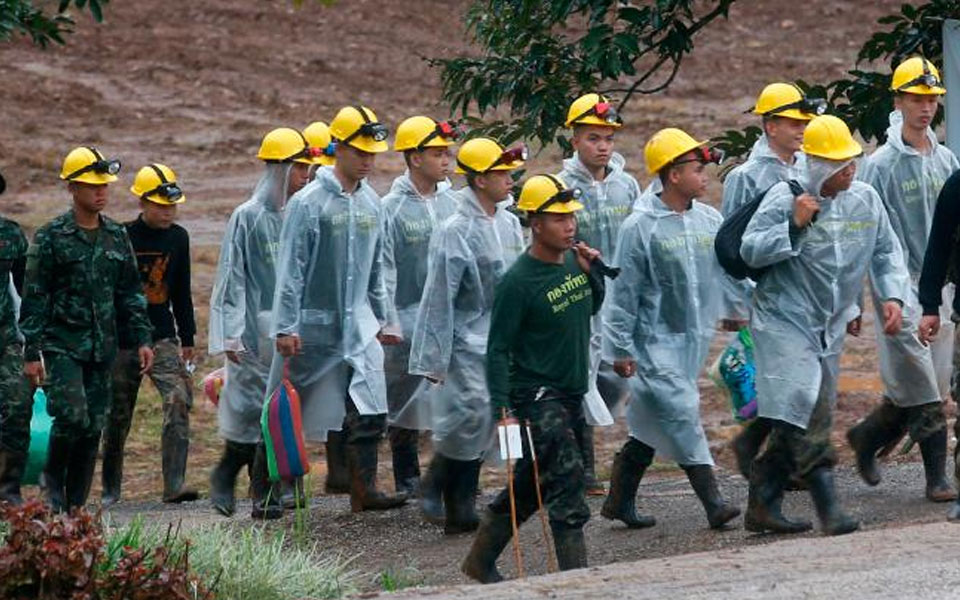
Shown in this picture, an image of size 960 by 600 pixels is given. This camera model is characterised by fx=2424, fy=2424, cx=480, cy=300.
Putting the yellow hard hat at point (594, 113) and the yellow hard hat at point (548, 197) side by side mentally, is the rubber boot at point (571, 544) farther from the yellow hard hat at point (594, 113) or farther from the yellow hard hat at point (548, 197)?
the yellow hard hat at point (594, 113)

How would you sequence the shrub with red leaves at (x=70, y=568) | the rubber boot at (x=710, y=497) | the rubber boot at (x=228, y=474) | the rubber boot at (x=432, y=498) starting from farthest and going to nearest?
the rubber boot at (x=228, y=474)
the rubber boot at (x=432, y=498)
the rubber boot at (x=710, y=497)
the shrub with red leaves at (x=70, y=568)

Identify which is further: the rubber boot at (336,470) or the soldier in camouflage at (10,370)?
the rubber boot at (336,470)

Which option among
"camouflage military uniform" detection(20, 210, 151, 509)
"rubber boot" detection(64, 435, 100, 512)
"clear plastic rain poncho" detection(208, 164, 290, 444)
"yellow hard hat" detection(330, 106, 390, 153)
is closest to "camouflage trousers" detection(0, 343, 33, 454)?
"camouflage military uniform" detection(20, 210, 151, 509)

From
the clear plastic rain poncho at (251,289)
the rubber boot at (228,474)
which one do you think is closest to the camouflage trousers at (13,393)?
the clear plastic rain poncho at (251,289)

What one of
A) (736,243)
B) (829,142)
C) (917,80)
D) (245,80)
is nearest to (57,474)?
(736,243)

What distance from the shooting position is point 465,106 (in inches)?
580

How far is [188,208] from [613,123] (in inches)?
501

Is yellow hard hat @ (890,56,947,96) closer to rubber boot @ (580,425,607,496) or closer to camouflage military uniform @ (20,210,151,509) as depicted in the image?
rubber boot @ (580,425,607,496)

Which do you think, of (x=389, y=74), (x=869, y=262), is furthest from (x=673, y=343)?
(x=389, y=74)

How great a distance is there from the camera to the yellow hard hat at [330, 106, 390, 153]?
40.4ft

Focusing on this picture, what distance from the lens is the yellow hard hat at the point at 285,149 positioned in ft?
42.2

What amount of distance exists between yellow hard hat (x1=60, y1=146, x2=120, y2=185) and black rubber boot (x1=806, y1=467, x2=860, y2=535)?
12.6 ft

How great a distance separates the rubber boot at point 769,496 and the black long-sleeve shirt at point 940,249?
0.98 meters

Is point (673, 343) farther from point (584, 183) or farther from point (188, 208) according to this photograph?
point (188, 208)
